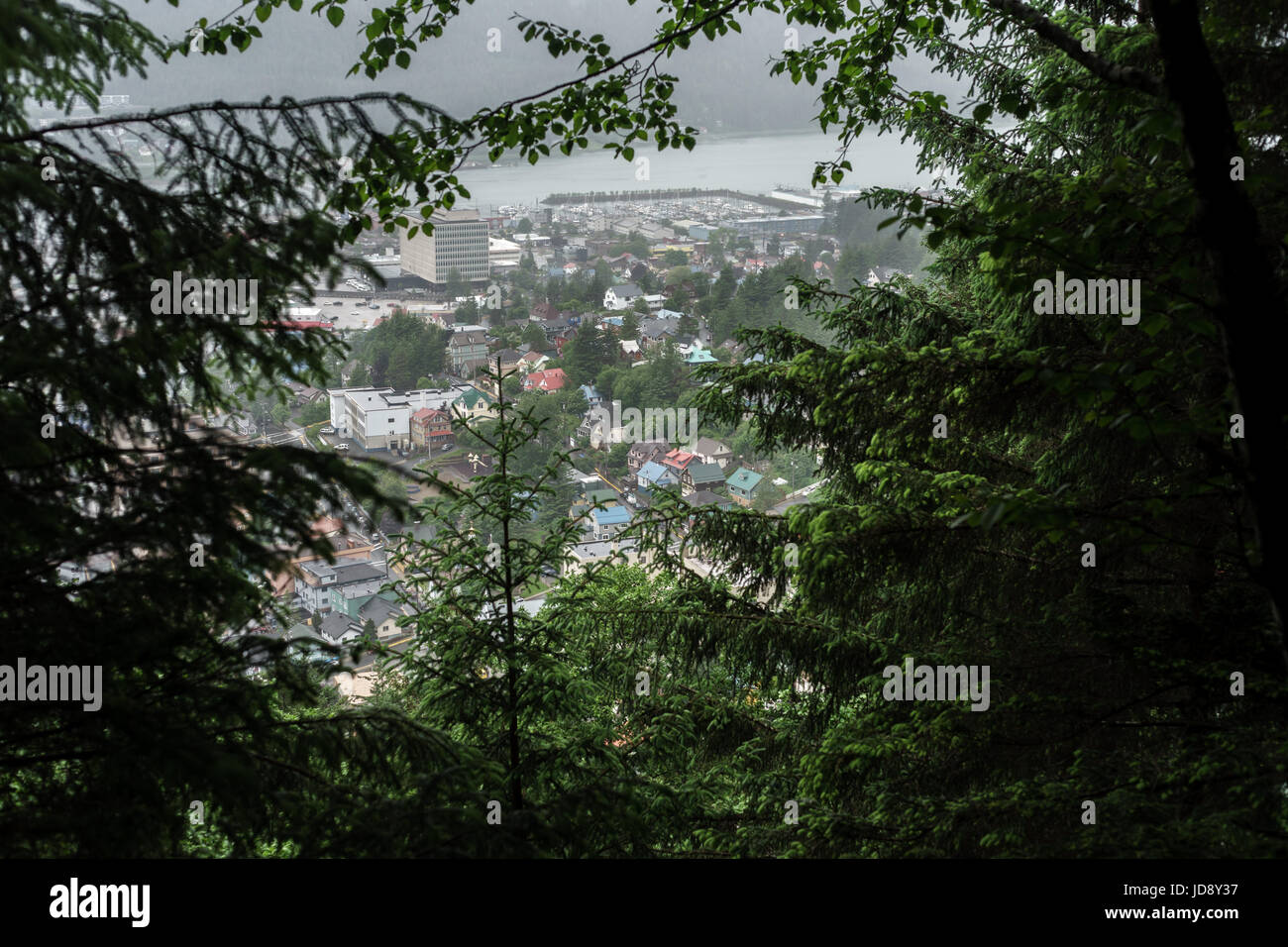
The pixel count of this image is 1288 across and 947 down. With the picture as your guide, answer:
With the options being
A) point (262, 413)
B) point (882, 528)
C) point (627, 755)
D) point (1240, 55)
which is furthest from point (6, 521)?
point (262, 413)

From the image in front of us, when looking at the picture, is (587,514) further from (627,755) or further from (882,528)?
(882,528)

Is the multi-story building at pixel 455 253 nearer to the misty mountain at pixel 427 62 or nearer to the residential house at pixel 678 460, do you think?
the misty mountain at pixel 427 62

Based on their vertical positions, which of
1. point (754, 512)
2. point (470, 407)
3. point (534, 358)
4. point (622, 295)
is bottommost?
point (754, 512)

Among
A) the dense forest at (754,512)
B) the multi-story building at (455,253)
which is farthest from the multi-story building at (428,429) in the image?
the multi-story building at (455,253)

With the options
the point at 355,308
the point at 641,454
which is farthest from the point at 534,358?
the point at 355,308

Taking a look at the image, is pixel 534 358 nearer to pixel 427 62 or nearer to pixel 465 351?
pixel 465 351

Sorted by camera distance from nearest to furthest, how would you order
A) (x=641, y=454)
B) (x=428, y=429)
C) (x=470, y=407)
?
1. (x=470, y=407)
2. (x=428, y=429)
3. (x=641, y=454)
